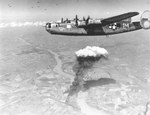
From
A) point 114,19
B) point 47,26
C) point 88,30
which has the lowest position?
point 88,30

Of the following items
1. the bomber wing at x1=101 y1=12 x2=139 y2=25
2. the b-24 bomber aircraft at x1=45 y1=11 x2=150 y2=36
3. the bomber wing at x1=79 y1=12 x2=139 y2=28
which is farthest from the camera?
the b-24 bomber aircraft at x1=45 y1=11 x2=150 y2=36

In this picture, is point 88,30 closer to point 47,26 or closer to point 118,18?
point 118,18

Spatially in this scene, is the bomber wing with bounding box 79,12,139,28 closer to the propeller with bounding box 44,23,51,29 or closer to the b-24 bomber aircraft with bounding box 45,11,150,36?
the b-24 bomber aircraft with bounding box 45,11,150,36

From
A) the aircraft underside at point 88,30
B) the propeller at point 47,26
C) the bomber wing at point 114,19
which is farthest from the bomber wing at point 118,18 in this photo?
the propeller at point 47,26

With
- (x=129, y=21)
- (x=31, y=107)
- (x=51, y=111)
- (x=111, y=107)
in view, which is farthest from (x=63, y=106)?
(x=129, y=21)

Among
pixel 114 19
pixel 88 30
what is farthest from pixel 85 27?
pixel 114 19

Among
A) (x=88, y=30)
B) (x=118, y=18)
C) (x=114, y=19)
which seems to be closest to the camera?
(x=118, y=18)

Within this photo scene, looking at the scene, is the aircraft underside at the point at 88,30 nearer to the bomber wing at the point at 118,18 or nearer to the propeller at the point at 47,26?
the propeller at the point at 47,26

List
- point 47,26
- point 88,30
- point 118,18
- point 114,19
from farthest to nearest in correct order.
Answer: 1. point 88,30
2. point 47,26
3. point 114,19
4. point 118,18

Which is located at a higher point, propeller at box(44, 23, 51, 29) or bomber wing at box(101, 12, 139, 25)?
bomber wing at box(101, 12, 139, 25)

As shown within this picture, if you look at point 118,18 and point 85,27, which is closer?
point 118,18

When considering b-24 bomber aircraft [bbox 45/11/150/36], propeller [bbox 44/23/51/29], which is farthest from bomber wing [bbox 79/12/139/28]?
propeller [bbox 44/23/51/29]
